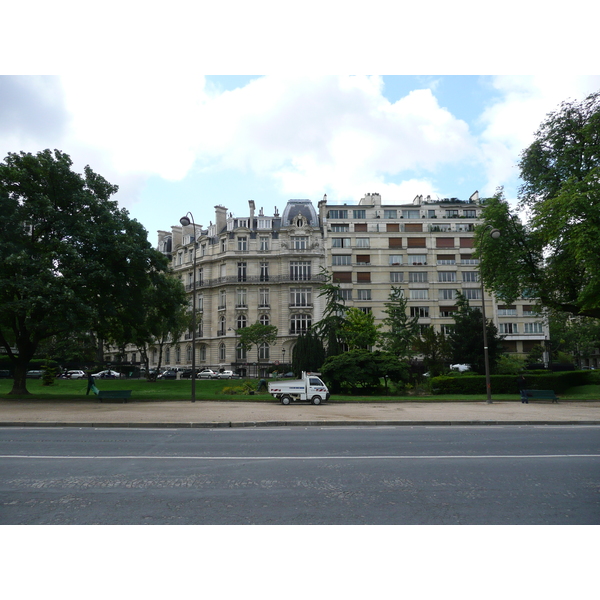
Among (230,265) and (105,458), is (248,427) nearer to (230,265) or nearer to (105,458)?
(105,458)

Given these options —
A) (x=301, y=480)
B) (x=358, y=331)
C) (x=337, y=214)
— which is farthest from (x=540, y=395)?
(x=337, y=214)

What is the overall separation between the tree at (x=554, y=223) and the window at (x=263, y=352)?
1393 inches

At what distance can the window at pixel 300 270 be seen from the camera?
66.8 m

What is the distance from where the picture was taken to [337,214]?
230ft

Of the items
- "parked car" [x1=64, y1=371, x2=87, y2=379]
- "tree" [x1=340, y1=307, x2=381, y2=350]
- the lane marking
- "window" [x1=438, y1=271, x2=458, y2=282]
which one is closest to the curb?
the lane marking

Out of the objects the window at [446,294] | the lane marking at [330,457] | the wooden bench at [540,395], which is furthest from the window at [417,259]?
the lane marking at [330,457]

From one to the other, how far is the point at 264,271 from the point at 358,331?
22.3m

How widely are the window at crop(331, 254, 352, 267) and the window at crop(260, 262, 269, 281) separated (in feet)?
29.7

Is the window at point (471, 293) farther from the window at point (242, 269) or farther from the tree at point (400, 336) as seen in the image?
the window at point (242, 269)

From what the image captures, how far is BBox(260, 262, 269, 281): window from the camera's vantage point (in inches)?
2645

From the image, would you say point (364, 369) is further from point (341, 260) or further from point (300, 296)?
point (341, 260)

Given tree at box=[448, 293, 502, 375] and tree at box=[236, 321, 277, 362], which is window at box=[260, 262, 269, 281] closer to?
tree at box=[236, 321, 277, 362]

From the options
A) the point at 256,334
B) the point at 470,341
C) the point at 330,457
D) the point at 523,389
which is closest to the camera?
the point at 330,457

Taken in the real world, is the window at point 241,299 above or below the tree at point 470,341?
above
